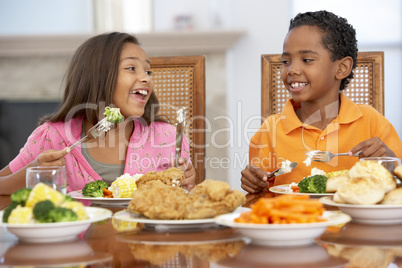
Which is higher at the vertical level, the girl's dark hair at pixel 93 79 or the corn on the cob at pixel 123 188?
the girl's dark hair at pixel 93 79

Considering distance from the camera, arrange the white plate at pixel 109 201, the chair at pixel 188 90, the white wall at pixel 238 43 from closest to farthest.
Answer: the white plate at pixel 109 201 → the chair at pixel 188 90 → the white wall at pixel 238 43

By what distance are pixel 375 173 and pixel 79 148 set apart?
45.3 inches

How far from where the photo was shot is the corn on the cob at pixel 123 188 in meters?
1.31

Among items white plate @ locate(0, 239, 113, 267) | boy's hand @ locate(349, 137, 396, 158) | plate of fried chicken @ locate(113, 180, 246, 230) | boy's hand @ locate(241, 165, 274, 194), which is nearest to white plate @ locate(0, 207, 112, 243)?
white plate @ locate(0, 239, 113, 267)

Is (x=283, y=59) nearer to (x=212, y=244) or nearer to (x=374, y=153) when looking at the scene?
(x=374, y=153)

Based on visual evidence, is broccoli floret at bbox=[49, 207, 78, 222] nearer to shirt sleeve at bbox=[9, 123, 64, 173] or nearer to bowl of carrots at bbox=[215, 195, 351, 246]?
bowl of carrots at bbox=[215, 195, 351, 246]

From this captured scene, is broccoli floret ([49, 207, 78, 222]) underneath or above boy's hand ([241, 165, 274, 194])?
above

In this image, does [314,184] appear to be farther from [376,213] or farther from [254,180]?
[376,213]

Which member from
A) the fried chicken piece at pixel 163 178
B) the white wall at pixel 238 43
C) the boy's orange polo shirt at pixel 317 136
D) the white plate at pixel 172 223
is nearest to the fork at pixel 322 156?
the boy's orange polo shirt at pixel 317 136

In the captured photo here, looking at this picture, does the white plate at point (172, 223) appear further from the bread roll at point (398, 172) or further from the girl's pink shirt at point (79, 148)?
the girl's pink shirt at point (79, 148)

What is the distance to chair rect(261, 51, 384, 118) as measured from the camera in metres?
1.99

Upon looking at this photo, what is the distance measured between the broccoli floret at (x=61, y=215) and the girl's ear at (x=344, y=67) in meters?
1.34

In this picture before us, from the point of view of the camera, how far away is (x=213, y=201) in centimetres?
94

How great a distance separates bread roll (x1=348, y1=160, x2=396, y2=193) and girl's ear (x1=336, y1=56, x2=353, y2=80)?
0.98 meters
